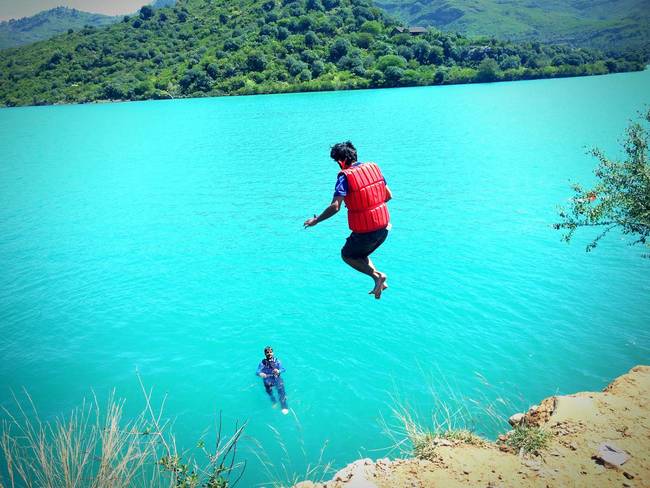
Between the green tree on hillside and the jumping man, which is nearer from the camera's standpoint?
the jumping man

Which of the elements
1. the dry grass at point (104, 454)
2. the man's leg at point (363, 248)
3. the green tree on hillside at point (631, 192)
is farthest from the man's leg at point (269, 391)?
the green tree on hillside at point (631, 192)

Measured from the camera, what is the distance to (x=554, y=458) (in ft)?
20.0

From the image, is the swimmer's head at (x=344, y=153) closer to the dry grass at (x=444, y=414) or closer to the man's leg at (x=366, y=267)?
the man's leg at (x=366, y=267)

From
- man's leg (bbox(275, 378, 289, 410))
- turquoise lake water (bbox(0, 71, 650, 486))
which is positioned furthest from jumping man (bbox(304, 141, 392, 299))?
man's leg (bbox(275, 378, 289, 410))

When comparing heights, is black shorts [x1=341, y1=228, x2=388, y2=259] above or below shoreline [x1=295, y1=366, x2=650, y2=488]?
above

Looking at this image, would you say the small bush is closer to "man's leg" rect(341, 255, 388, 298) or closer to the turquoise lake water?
→ "man's leg" rect(341, 255, 388, 298)

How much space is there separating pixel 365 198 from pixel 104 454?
15.5ft

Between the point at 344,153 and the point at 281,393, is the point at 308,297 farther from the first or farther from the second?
the point at 344,153

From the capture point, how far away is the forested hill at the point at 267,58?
123 m

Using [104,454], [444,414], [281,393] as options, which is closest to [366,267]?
[104,454]

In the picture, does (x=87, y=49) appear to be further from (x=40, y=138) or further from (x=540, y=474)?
(x=540, y=474)

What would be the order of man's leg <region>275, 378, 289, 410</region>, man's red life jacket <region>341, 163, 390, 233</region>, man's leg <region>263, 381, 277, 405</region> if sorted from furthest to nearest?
man's leg <region>263, 381, 277, 405</region>, man's leg <region>275, 378, 289, 410</region>, man's red life jacket <region>341, 163, 390, 233</region>

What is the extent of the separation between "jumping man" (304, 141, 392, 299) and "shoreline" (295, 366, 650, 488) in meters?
3.24

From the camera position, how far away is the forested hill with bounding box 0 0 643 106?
404 feet
